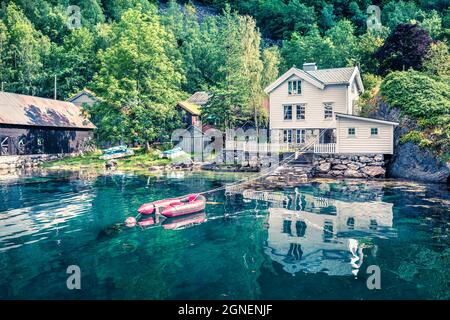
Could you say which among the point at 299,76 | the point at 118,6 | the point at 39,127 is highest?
the point at 118,6

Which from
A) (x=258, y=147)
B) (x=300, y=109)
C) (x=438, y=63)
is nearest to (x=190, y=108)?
(x=300, y=109)

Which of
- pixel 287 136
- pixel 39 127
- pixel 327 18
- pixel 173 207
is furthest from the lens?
pixel 327 18

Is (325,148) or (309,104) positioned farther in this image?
(309,104)

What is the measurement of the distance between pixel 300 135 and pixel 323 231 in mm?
25149

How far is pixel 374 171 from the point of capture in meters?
29.9

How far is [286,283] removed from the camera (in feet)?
32.0

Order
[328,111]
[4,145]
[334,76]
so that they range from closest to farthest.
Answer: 1. [328,111]
2. [334,76]
3. [4,145]

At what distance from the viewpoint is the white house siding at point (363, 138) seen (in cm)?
3003

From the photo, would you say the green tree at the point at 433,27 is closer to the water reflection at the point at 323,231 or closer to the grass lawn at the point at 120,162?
the grass lawn at the point at 120,162

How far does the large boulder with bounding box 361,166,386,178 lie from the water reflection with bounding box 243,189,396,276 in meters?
10.2

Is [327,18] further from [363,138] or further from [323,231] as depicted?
[323,231]

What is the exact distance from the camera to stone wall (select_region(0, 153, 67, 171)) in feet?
134

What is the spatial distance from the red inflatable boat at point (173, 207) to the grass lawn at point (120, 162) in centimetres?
2156

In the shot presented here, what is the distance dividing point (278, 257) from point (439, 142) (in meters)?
21.0
